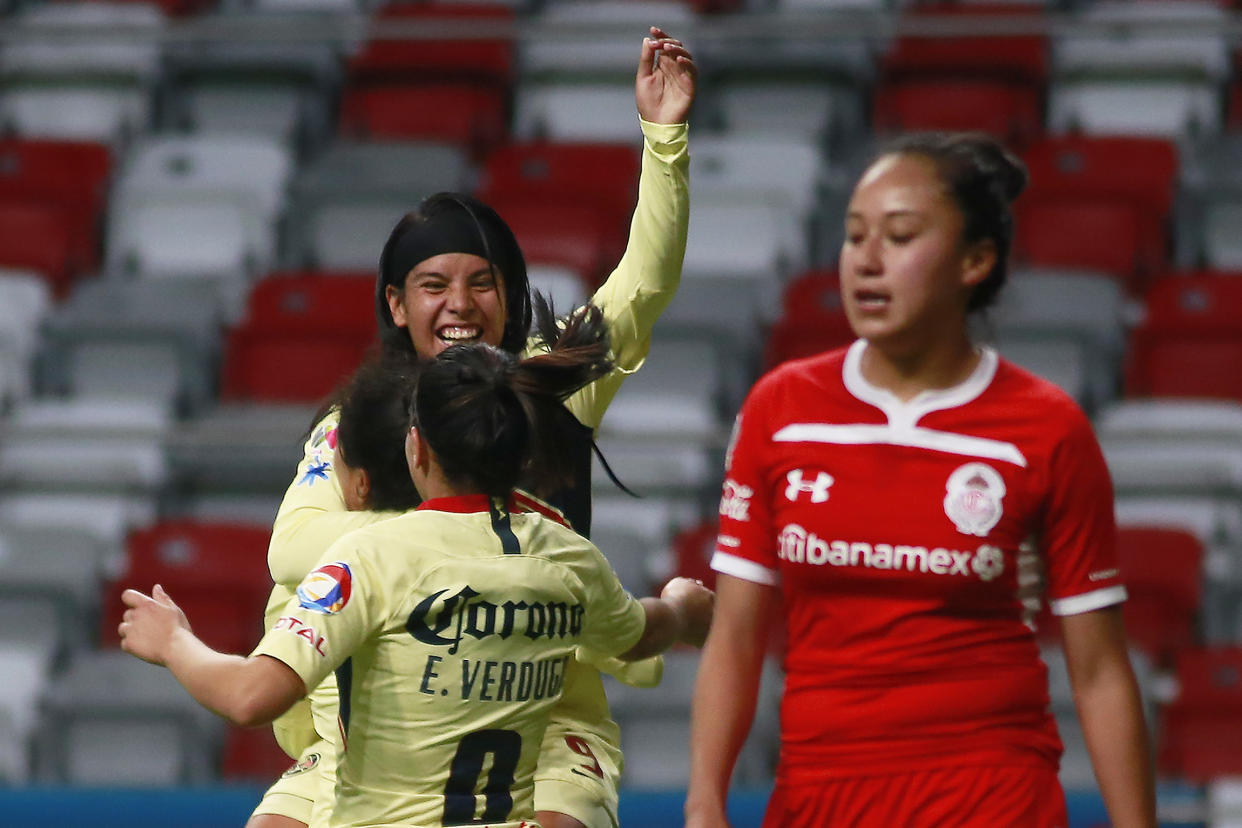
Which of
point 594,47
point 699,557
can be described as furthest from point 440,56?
point 699,557

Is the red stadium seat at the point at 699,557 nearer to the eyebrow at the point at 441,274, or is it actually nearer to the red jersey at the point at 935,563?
the eyebrow at the point at 441,274

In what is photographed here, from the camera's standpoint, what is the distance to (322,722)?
8.64 ft

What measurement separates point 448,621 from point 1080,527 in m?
0.75

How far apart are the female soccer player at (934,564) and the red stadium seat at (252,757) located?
11.3 ft

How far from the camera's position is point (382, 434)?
8.05 feet

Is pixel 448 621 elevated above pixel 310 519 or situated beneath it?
situated beneath

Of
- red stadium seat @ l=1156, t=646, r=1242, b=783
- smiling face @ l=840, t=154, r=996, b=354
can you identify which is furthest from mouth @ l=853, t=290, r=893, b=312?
red stadium seat @ l=1156, t=646, r=1242, b=783

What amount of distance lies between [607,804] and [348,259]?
15.7 feet

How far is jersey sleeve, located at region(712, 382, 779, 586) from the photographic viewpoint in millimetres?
2141

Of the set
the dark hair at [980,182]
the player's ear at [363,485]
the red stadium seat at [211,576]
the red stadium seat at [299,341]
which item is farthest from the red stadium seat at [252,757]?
the dark hair at [980,182]

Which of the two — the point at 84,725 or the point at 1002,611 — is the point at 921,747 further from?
the point at 84,725

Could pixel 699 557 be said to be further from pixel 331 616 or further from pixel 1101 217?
pixel 331 616

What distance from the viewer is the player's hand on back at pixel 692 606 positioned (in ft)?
8.76

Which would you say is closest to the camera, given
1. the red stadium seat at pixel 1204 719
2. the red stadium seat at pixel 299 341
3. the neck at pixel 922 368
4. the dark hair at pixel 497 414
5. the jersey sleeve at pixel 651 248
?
the neck at pixel 922 368
